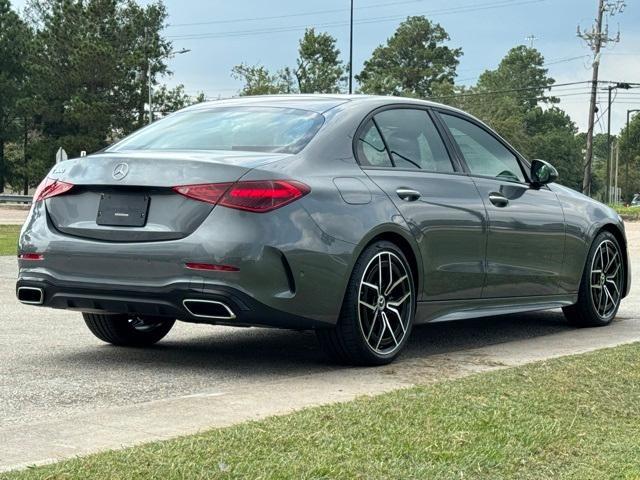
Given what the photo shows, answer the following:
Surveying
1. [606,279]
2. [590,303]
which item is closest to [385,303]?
[590,303]

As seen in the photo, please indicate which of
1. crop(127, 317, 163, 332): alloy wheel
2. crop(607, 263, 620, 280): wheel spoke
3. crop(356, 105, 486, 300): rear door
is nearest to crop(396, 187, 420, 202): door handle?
crop(356, 105, 486, 300): rear door

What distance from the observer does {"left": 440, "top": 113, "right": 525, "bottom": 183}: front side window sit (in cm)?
772

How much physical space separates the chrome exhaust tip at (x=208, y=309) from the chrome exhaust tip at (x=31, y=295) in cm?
95

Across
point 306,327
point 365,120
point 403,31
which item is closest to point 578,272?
point 365,120

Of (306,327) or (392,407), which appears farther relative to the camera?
(306,327)

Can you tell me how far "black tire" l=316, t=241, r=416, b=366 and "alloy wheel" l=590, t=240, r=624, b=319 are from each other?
266 cm

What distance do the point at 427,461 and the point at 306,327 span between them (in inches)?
88.7

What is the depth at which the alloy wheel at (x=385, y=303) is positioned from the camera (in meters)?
6.44

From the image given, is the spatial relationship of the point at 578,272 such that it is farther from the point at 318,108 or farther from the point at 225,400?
the point at 225,400

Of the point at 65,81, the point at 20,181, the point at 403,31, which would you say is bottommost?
the point at 20,181

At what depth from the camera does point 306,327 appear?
615 cm

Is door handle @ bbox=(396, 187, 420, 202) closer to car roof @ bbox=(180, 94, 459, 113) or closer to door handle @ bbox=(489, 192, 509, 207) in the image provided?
car roof @ bbox=(180, 94, 459, 113)

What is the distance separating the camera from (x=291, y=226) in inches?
236

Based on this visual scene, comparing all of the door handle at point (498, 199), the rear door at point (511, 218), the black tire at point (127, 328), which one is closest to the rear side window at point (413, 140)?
the rear door at point (511, 218)
